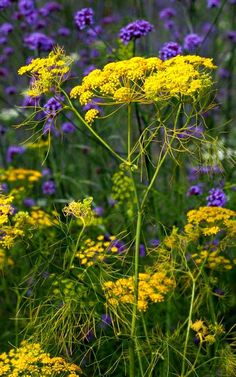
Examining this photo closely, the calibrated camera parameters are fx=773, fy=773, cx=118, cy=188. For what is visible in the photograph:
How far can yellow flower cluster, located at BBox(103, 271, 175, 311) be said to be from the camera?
2.94 m

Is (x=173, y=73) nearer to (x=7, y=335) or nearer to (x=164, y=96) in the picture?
(x=164, y=96)

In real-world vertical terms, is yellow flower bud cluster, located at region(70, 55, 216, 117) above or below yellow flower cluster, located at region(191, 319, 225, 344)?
above

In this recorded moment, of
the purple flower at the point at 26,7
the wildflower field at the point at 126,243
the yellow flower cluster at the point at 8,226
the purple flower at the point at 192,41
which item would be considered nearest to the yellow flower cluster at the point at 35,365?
the wildflower field at the point at 126,243

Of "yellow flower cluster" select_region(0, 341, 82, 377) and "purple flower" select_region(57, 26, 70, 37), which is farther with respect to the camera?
"purple flower" select_region(57, 26, 70, 37)

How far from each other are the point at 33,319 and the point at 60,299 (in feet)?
0.71

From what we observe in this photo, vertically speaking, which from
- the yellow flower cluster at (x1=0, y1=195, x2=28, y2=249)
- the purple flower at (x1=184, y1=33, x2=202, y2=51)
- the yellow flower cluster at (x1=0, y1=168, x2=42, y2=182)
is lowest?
the yellow flower cluster at (x1=0, y1=195, x2=28, y2=249)

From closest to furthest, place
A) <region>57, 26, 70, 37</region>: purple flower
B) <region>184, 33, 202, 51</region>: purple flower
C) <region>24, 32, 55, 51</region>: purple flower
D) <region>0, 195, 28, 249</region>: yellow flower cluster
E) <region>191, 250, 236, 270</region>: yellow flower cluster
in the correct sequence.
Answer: <region>0, 195, 28, 249</region>: yellow flower cluster
<region>191, 250, 236, 270</region>: yellow flower cluster
<region>184, 33, 202, 51</region>: purple flower
<region>24, 32, 55, 51</region>: purple flower
<region>57, 26, 70, 37</region>: purple flower

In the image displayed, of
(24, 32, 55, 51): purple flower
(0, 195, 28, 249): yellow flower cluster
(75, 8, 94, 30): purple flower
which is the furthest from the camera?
(24, 32, 55, 51): purple flower

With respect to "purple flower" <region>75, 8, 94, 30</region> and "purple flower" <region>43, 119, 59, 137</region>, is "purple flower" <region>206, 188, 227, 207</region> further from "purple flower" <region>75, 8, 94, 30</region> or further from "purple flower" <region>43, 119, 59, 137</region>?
"purple flower" <region>75, 8, 94, 30</region>

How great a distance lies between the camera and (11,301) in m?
4.36

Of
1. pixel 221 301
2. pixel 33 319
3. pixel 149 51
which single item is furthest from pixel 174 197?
pixel 33 319

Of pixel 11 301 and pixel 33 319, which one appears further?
pixel 11 301

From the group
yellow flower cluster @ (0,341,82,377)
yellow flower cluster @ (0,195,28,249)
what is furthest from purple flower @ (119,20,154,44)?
yellow flower cluster @ (0,341,82,377)

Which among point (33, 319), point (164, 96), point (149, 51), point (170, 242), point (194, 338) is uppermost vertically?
point (149, 51)
